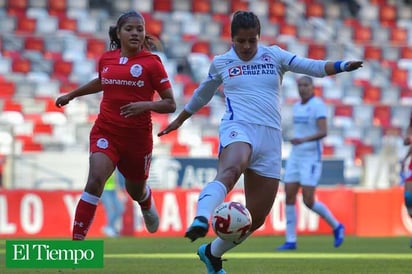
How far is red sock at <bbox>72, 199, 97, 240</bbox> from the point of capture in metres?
10.4

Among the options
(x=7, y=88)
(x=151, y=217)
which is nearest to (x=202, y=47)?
(x=7, y=88)

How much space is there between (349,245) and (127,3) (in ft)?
41.7

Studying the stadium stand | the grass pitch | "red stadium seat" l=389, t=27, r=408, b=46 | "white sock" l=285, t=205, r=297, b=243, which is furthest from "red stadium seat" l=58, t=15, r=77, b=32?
"white sock" l=285, t=205, r=297, b=243

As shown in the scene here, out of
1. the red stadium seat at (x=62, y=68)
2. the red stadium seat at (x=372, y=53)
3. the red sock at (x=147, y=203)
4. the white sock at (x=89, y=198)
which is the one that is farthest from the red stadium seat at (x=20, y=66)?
the white sock at (x=89, y=198)

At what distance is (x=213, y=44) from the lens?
2834 centimetres

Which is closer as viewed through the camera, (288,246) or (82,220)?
(82,220)

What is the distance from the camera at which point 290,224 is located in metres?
16.9

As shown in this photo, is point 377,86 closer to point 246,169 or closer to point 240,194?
point 240,194

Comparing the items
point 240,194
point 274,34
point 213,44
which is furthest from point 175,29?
point 240,194

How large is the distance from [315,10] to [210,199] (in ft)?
78.6

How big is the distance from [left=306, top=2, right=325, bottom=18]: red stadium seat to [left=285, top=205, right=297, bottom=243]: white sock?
1565 cm

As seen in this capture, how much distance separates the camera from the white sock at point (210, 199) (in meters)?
8.63

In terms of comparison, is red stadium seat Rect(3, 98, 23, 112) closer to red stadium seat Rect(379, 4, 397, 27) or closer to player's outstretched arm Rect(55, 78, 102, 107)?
player's outstretched arm Rect(55, 78, 102, 107)

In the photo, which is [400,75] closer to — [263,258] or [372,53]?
[372,53]
